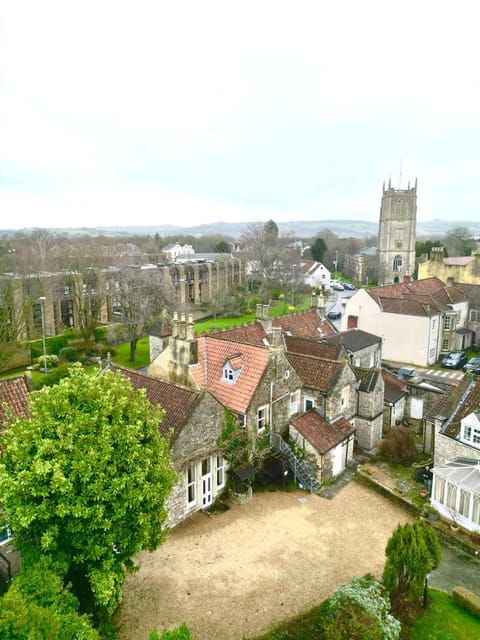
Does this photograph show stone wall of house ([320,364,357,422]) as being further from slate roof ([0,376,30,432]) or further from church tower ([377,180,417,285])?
church tower ([377,180,417,285])

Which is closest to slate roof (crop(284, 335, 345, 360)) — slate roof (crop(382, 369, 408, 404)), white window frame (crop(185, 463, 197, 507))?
slate roof (crop(382, 369, 408, 404))

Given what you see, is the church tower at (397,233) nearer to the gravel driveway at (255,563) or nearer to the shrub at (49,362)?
the shrub at (49,362)

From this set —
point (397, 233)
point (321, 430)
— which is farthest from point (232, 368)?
point (397, 233)

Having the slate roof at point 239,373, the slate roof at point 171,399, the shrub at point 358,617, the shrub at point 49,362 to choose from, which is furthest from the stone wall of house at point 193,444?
the shrub at point 49,362

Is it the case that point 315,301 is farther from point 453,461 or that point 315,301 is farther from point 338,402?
point 453,461

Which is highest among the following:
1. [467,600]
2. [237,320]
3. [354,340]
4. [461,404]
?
[461,404]

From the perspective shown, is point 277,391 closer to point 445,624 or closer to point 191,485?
point 191,485

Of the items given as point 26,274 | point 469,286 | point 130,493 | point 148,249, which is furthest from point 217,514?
point 148,249
